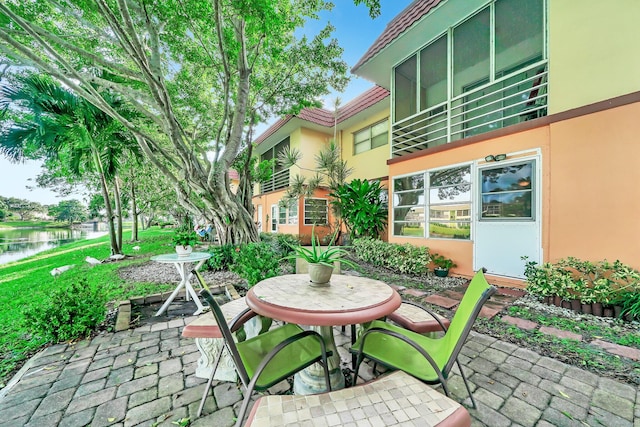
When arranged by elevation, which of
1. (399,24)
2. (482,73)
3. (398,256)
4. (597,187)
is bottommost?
(398,256)

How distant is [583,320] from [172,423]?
4827 millimetres

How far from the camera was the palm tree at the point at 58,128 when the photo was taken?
5.43 metres

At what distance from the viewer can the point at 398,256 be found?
5922 mm

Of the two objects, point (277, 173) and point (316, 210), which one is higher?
point (277, 173)

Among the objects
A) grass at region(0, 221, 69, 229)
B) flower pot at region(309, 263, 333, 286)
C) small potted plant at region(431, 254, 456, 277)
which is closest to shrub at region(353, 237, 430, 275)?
small potted plant at region(431, 254, 456, 277)

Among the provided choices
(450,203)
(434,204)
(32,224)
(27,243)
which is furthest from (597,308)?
(32,224)

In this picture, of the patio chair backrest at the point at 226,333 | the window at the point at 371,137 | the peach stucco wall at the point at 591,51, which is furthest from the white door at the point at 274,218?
the patio chair backrest at the point at 226,333

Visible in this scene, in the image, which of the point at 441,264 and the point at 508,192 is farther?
the point at 441,264

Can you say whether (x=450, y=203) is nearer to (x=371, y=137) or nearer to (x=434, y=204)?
(x=434, y=204)

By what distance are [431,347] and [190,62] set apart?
7277mm

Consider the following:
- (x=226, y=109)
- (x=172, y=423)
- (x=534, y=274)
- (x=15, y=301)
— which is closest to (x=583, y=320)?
(x=534, y=274)

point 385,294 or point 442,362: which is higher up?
point 385,294

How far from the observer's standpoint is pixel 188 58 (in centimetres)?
543

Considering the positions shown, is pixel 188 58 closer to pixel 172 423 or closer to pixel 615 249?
pixel 172 423
